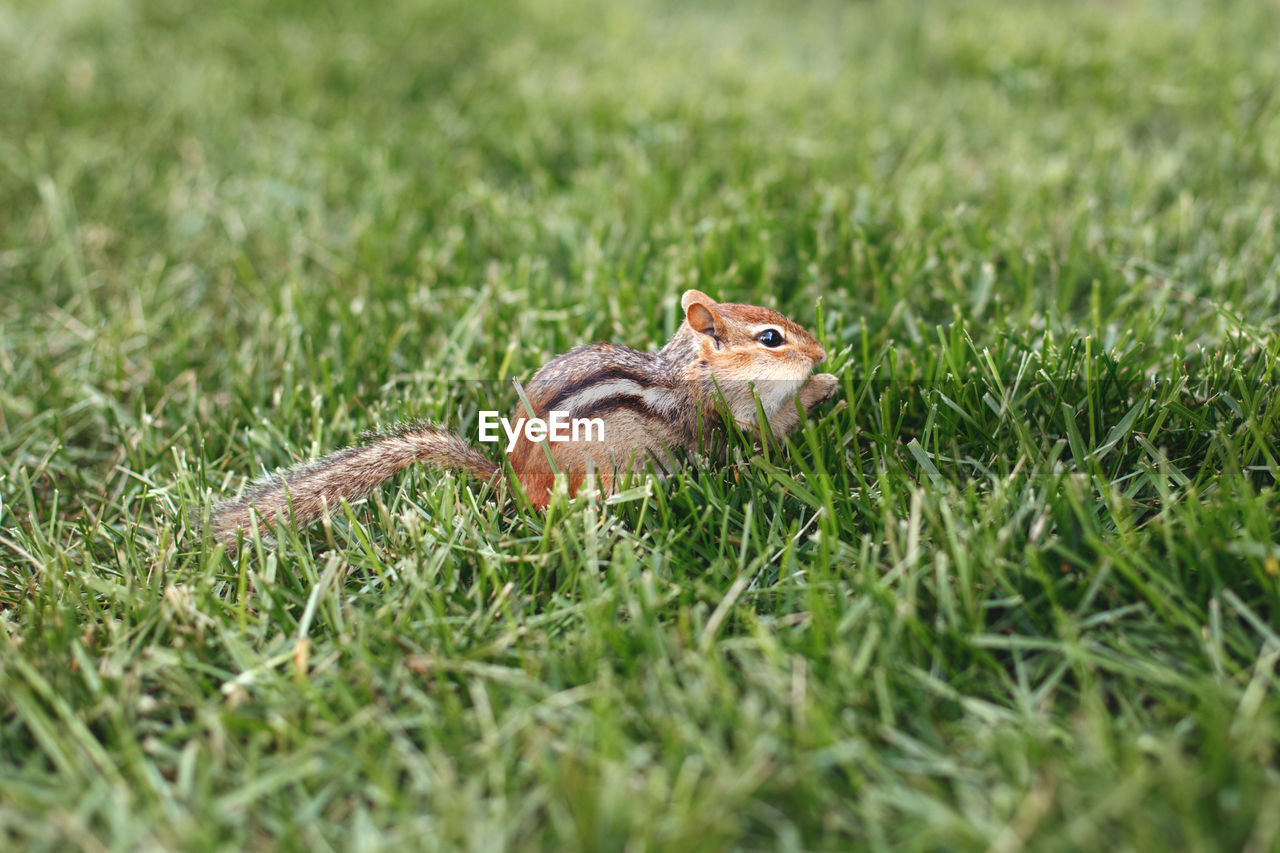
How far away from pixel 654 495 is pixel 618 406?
9.6 inches

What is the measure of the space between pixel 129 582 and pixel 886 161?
13.0 ft

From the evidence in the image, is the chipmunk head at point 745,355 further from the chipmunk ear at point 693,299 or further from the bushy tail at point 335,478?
the bushy tail at point 335,478

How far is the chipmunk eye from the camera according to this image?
2.79 meters

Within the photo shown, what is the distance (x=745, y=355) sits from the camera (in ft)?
9.07

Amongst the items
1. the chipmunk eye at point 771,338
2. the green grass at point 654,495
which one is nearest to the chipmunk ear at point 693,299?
the chipmunk eye at point 771,338

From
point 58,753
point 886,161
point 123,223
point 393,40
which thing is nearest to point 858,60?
point 886,161

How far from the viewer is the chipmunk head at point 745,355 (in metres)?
2.75

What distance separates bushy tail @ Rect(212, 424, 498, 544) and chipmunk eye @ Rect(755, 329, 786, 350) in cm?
86

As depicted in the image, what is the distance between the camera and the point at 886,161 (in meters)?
5.03

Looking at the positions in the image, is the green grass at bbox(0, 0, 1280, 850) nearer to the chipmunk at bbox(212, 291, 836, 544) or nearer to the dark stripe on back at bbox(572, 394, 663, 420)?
the chipmunk at bbox(212, 291, 836, 544)

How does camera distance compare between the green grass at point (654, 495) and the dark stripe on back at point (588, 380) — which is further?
the dark stripe on back at point (588, 380)

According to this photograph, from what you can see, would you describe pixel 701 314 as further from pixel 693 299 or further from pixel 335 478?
pixel 335 478

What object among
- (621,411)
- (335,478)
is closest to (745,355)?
(621,411)

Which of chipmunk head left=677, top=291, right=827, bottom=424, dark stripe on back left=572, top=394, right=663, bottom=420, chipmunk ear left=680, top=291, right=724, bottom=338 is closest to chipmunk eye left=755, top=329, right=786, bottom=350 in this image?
chipmunk head left=677, top=291, right=827, bottom=424
